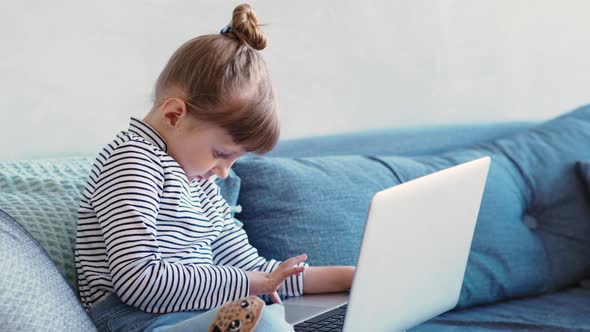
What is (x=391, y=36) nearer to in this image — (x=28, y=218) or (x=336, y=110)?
(x=336, y=110)

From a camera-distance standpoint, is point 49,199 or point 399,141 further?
point 399,141

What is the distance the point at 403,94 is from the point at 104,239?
122cm

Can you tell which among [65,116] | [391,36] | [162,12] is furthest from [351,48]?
[65,116]

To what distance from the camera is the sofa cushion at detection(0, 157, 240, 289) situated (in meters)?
1.37

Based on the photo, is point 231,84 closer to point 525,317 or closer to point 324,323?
point 324,323

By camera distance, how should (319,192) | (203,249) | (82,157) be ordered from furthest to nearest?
(319,192) → (82,157) → (203,249)

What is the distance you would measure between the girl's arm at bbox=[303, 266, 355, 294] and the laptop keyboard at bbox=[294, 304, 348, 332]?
0.10 meters

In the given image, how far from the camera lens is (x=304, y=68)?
209 centimetres

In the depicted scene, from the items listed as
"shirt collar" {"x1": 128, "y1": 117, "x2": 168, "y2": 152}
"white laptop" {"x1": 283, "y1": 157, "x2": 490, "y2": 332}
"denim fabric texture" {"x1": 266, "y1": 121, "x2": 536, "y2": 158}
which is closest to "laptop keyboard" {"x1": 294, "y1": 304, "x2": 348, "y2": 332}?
"white laptop" {"x1": 283, "y1": 157, "x2": 490, "y2": 332}

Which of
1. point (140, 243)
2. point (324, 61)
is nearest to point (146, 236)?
point (140, 243)

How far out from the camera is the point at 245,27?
143cm

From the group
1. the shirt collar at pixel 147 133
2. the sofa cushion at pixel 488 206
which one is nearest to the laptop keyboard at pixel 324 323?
the sofa cushion at pixel 488 206

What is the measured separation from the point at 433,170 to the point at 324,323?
0.65 meters

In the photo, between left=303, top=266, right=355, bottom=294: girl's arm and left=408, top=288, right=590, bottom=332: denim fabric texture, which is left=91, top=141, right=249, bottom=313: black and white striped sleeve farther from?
left=408, top=288, right=590, bottom=332: denim fabric texture
